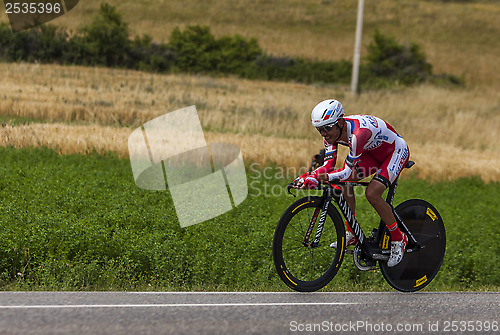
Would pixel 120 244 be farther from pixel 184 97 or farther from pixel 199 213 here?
pixel 184 97

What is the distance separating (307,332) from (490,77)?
196ft

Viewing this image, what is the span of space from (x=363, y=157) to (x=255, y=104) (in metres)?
22.0

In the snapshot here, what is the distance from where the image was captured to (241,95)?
1291 inches

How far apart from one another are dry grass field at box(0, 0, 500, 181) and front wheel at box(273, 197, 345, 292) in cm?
946

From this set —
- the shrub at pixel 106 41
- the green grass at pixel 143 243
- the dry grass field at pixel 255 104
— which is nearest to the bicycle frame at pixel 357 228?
the green grass at pixel 143 243

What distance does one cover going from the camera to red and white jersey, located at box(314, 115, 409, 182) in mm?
6629

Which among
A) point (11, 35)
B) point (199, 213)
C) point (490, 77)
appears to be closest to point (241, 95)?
point (11, 35)

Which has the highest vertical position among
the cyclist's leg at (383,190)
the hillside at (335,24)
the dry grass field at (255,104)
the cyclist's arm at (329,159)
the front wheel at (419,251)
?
the cyclist's arm at (329,159)

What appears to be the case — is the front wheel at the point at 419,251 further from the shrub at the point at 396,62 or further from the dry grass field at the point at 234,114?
the shrub at the point at 396,62

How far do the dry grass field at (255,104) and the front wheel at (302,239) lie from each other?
31.0ft

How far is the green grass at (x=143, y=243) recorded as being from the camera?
8.14 m

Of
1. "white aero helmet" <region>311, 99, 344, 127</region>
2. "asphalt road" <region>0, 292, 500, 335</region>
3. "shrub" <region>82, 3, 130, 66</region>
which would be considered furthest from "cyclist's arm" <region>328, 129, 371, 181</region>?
"shrub" <region>82, 3, 130, 66</region>

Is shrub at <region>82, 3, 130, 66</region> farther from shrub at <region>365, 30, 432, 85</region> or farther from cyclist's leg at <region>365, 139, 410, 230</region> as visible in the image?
cyclist's leg at <region>365, 139, 410, 230</region>

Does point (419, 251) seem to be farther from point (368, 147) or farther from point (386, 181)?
point (368, 147)
